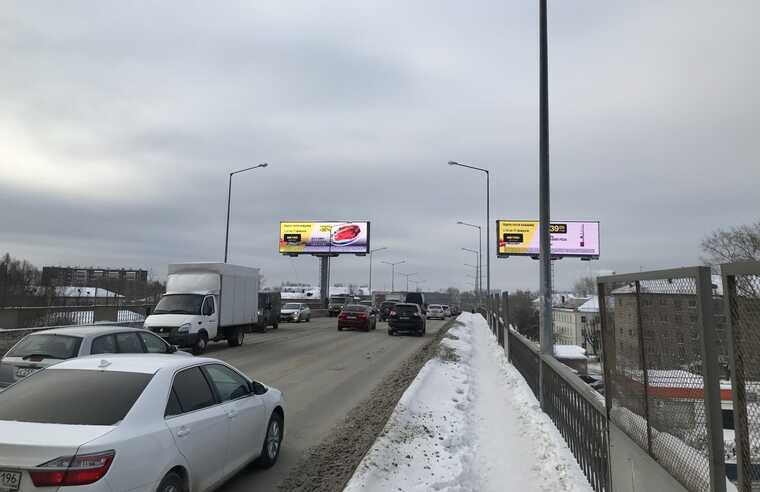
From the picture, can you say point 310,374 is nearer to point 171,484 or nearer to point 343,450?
point 343,450

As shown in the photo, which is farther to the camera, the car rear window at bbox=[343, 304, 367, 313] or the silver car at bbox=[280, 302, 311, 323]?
the silver car at bbox=[280, 302, 311, 323]

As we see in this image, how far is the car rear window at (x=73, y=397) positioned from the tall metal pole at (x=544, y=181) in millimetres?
7082

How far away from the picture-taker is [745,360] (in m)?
2.37

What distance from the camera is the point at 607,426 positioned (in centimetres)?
486

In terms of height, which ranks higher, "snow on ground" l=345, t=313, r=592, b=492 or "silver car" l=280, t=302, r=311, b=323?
"silver car" l=280, t=302, r=311, b=323

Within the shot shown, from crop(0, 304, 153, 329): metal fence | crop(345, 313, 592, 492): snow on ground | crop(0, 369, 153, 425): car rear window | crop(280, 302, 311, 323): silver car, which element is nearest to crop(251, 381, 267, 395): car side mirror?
crop(345, 313, 592, 492): snow on ground

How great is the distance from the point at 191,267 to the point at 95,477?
17925 millimetres

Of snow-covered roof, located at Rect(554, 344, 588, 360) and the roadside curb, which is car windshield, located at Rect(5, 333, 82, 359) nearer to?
the roadside curb

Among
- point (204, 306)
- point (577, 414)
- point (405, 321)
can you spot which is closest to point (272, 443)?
point (577, 414)

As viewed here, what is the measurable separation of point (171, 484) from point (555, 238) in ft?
191

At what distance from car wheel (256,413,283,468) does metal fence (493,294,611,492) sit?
3.71 meters

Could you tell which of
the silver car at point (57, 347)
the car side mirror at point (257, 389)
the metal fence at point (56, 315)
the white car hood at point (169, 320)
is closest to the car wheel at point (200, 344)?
the white car hood at point (169, 320)

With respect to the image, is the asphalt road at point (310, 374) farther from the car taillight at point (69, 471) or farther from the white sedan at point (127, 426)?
the car taillight at point (69, 471)

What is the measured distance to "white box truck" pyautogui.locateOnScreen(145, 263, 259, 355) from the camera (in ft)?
58.0
